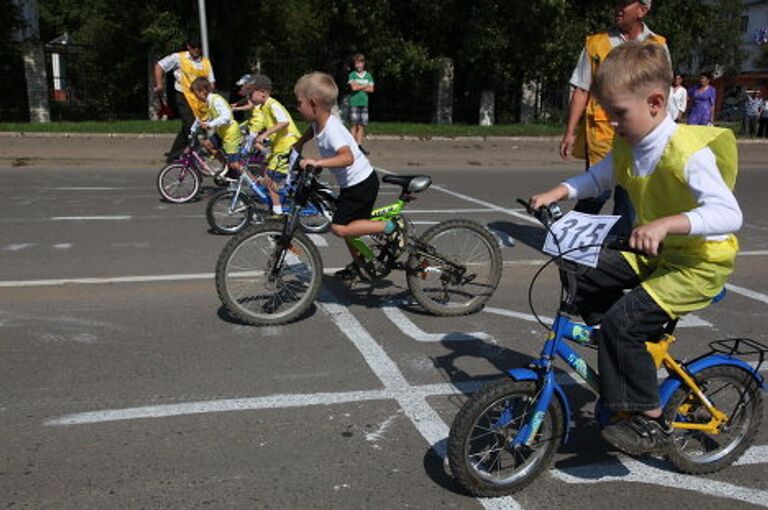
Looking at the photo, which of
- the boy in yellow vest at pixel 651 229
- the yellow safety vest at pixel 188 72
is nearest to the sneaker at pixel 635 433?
the boy in yellow vest at pixel 651 229

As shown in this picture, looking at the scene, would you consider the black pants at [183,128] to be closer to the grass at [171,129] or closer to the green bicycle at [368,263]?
the grass at [171,129]

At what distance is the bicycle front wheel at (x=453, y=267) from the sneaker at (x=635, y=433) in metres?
2.45

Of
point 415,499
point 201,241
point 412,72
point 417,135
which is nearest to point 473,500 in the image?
point 415,499

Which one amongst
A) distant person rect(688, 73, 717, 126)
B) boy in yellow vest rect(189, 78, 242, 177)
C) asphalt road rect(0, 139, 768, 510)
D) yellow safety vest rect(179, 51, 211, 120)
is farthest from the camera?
distant person rect(688, 73, 717, 126)

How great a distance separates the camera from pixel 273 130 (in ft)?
27.7

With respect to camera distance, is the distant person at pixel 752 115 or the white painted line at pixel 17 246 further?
the distant person at pixel 752 115

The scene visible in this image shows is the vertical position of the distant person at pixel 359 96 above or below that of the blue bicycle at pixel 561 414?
above

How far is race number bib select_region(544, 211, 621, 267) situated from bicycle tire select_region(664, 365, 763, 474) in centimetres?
81

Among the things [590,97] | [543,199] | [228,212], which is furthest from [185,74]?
[543,199]

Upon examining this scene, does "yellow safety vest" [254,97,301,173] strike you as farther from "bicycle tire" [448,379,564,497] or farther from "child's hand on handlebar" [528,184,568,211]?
"bicycle tire" [448,379,564,497]

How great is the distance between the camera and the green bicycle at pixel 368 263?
5.13 meters

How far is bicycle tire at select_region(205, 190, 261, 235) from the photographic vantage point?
806cm

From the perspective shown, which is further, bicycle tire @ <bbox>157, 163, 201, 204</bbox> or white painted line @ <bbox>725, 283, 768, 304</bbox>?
bicycle tire @ <bbox>157, 163, 201, 204</bbox>

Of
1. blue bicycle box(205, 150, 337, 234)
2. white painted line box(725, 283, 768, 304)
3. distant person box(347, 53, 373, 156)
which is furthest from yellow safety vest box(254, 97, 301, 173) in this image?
distant person box(347, 53, 373, 156)
